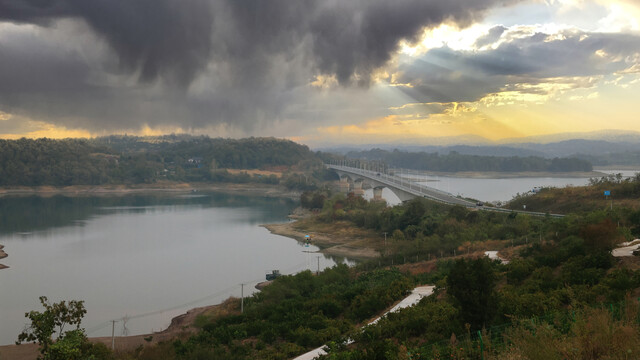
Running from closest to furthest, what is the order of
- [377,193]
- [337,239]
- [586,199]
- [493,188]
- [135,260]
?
[586,199], [135,260], [337,239], [377,193], [493,188]

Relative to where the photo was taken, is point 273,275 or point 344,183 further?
point 344,183

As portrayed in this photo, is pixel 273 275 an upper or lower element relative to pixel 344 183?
lower

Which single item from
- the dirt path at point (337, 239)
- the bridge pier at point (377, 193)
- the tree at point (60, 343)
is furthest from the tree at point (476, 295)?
the bridge pier at point (377, 193)

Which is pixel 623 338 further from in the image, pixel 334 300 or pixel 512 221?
pixel 512 221

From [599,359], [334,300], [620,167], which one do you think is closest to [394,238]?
[334,300]

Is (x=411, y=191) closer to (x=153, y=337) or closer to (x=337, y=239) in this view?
(x=337, y=239)

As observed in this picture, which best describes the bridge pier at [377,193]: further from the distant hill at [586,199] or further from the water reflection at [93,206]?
the distant hill at [586,199]

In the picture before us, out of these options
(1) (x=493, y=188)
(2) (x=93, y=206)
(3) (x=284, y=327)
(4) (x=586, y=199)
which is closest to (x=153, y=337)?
(3) (x=284, y=327)
